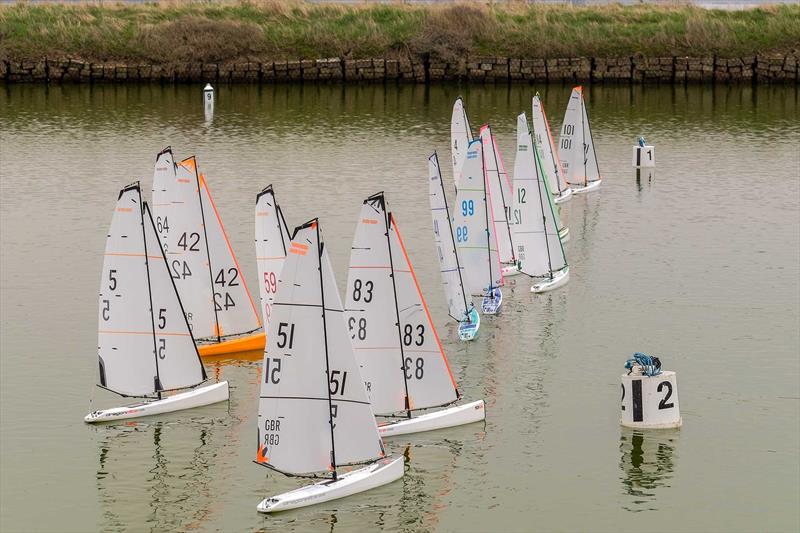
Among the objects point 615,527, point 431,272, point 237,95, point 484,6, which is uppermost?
point 484,6

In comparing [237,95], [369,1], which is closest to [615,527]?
[237,95]

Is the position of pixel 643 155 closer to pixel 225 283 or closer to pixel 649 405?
pixel 225 283

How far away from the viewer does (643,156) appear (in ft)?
232

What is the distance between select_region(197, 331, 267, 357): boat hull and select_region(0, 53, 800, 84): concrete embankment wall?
6222 cm

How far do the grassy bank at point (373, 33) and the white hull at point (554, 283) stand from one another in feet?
180

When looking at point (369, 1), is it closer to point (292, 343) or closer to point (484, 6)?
point (484, 6)

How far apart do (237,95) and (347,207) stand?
36141 mm

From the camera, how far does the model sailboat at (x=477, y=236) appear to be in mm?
43094

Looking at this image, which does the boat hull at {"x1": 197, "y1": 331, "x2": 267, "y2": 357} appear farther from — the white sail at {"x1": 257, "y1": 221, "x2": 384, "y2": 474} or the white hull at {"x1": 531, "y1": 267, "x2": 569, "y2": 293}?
the white sail at {"x1": 257, "y1": 221, "x2": 384, "y2": 474}

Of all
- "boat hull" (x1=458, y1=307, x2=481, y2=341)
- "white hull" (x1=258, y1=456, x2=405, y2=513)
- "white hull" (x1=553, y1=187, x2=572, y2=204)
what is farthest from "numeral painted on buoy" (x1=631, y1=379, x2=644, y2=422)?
"white hull" (x1=553, y1=187, x2=572, y2=204)

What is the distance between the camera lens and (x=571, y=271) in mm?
51844

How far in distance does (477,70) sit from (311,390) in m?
74.4

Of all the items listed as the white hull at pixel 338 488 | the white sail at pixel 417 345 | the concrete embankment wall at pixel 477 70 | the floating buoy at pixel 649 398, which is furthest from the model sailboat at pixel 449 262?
the concrete embankment wall at pixel 477 70

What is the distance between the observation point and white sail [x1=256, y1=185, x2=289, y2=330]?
3769 cm
